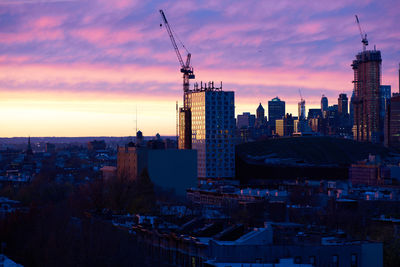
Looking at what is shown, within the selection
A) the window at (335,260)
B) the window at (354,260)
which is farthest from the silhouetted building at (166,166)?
the window at (335,260)

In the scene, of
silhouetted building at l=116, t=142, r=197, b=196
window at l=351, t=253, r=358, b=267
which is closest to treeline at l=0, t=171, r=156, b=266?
window at l=351, t=253, r=358, b=267

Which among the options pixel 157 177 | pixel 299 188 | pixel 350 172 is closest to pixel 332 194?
pixel 299 188

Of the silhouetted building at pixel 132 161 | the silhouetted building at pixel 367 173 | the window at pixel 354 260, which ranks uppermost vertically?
the silhouetted building at pixel 132 161

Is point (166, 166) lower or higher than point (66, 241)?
higher

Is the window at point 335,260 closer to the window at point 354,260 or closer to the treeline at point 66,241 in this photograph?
the window at point 354,260

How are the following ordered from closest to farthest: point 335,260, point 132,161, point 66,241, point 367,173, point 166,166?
point 335,260
point 66,241
point 166,166
point 132,161
point 367,173

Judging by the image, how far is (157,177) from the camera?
139m

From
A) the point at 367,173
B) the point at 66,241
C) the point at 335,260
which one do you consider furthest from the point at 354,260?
the point at 367,173

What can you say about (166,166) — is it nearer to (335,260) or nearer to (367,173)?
(367,173)

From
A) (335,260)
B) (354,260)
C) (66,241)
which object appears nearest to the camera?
(335,260)

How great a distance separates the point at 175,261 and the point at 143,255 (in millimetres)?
2286

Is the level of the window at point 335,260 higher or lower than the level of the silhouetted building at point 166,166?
lower

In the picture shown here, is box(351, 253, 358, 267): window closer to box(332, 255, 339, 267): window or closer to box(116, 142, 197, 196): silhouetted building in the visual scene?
box(332, 255, 339, 267): window

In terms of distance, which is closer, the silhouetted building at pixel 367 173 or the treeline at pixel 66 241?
the treeline at pixel 66 241
